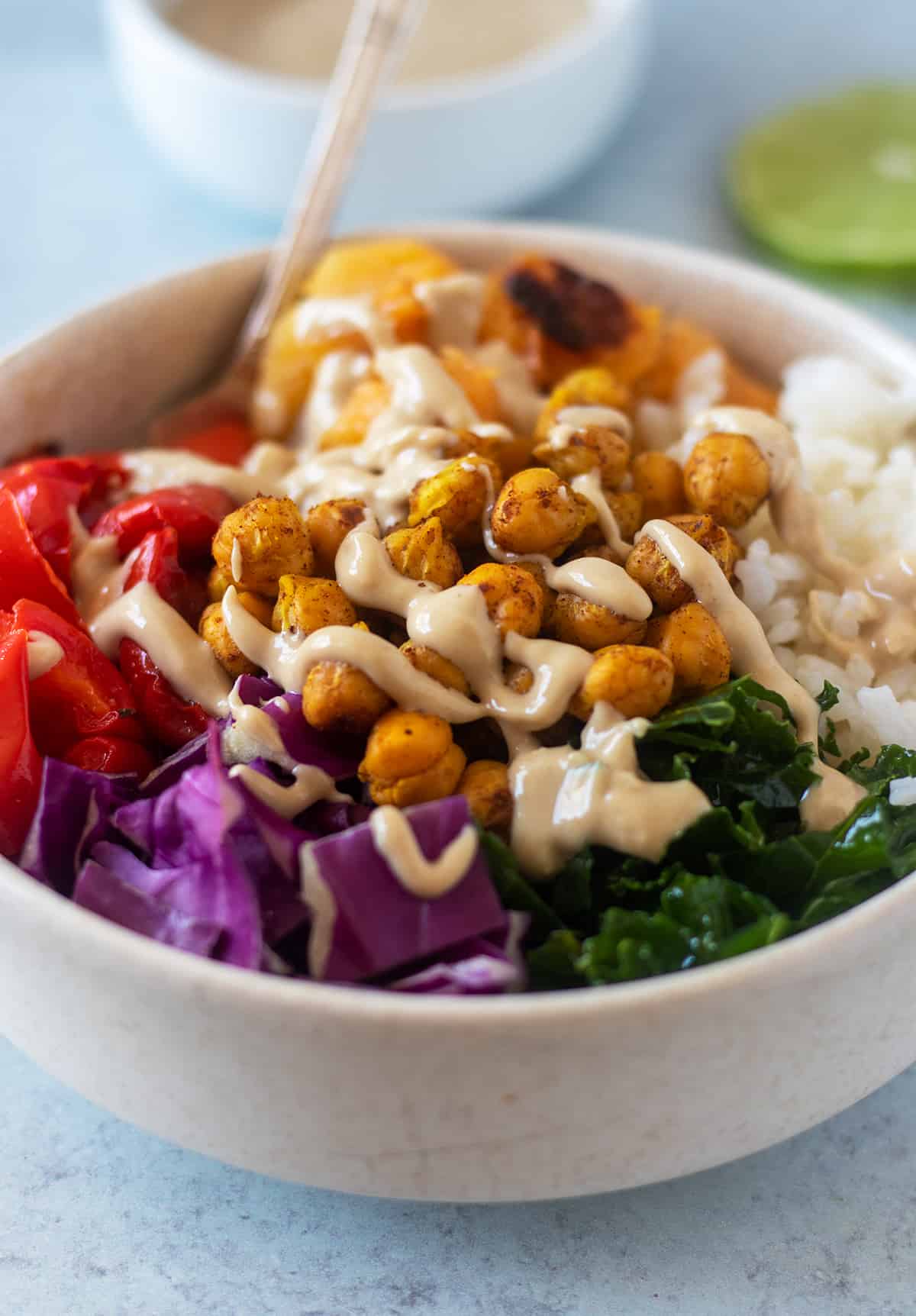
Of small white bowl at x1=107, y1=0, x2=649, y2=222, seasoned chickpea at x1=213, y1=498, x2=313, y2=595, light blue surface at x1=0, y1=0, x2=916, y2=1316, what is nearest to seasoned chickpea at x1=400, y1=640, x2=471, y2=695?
seasoned chickpea at x1=213, y1=498, x2=313, y2=595

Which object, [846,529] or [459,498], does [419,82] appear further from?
[459,498]

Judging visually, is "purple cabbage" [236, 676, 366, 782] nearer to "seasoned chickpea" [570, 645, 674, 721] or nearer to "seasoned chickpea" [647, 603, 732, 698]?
"seasoned chickpea" [570, 645, 674, 721]

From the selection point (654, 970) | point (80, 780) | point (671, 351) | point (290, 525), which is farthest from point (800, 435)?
point (80, 780)

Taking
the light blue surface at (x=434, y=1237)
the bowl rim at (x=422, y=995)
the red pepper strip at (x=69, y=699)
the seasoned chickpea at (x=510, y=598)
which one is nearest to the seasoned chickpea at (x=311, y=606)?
the seasoned chickpea at (x=510, y=598)

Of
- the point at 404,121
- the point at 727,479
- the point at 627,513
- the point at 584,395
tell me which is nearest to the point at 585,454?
the point at 627,513

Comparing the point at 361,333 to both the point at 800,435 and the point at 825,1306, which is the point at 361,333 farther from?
the point at 825,1306

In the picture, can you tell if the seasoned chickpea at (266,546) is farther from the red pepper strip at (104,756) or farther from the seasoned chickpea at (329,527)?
the red pepper strip at (104,756)
